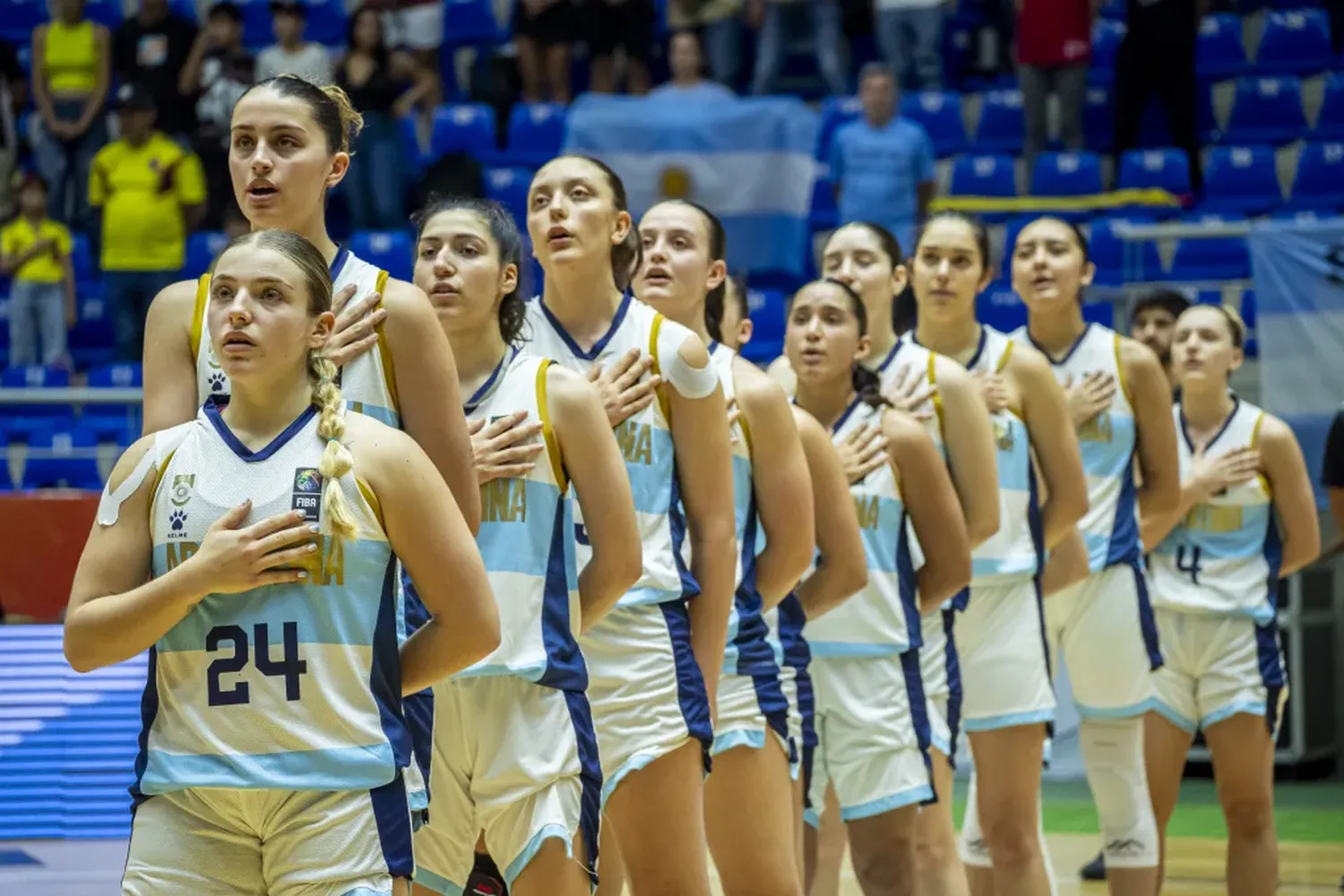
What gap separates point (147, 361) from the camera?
3.52 metres

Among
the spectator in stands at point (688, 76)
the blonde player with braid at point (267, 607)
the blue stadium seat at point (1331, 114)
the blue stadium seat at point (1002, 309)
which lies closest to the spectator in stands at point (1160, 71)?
the blue stadium seat at point (1331, 114)

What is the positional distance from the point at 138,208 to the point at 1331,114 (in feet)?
25.5

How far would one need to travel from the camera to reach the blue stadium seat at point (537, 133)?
548 inches

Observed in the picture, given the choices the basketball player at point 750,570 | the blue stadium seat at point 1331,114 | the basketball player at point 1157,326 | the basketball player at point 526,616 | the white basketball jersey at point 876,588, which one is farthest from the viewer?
the blue stadium seat at point 1331,114

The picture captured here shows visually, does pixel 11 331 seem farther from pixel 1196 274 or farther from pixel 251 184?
pixel 251 184

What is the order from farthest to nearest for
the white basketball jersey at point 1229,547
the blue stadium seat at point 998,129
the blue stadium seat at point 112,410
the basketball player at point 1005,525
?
1. the blue stadium seat at point 998,129
2. the blue stadium seat at point 112,410
3. the white basketball jersey at point 1229,547
4. the basketball player at point 1005,525

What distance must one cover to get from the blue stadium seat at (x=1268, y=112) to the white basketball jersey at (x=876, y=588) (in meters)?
8.46

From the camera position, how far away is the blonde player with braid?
294 cm

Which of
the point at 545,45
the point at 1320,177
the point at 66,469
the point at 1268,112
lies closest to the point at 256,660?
the point at 66,469

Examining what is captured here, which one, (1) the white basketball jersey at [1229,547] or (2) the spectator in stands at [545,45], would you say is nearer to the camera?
(1) the white basketball jersey at [1229,547]

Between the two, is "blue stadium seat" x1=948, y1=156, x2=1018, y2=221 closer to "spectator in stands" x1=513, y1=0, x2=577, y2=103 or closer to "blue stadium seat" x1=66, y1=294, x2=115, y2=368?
"spectator in stands" x1=513, y1=0, x2=577, y2=103

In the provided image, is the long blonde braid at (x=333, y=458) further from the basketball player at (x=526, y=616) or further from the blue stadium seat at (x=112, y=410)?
the blue stadium seat at (x=112, y=410)

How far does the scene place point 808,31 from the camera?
46.4 ft

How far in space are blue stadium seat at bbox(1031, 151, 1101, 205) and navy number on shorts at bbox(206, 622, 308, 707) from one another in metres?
10.6
